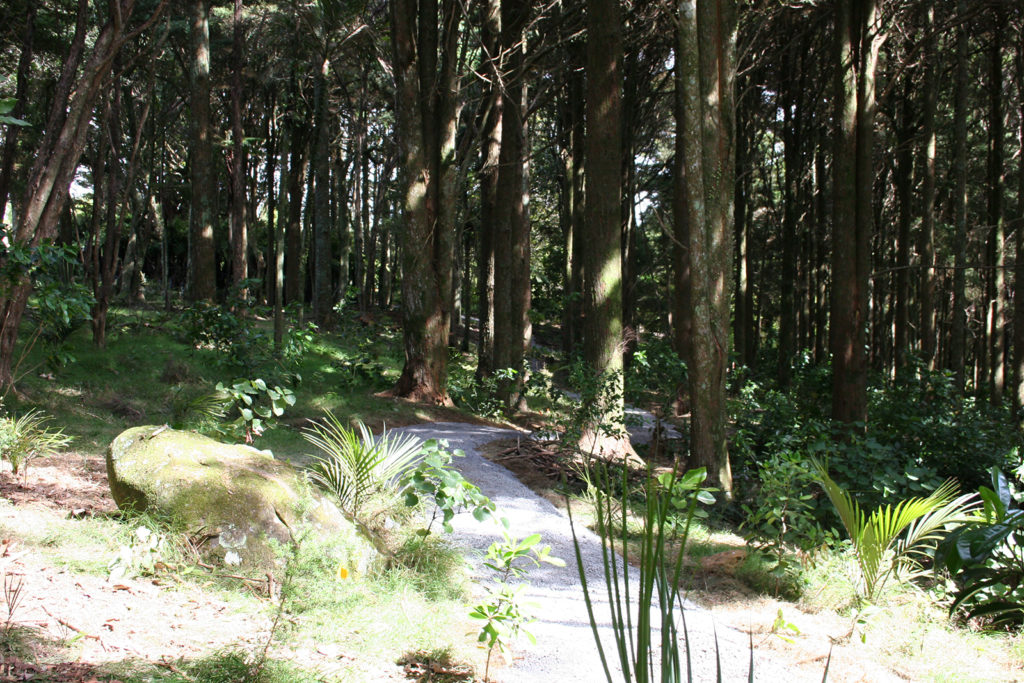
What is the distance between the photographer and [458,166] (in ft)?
42.5

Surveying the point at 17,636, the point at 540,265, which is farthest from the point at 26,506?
the point at 540,265

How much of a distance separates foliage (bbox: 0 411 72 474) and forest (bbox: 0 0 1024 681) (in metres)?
0.04

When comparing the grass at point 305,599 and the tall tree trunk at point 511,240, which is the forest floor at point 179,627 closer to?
the grass at point 305,599

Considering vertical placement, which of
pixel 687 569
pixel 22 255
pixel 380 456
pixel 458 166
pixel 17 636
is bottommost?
pixel 687 569

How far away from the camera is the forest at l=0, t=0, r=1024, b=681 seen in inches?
210

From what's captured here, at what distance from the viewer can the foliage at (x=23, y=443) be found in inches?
218

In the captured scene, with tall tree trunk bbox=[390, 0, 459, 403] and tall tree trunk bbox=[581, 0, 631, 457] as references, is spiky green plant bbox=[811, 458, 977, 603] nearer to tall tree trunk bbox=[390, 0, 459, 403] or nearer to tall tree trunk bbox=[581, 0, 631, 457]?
tall tree trunk bbox=[581, 0, 631, 457]

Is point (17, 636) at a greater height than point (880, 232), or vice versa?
point (880, 232)

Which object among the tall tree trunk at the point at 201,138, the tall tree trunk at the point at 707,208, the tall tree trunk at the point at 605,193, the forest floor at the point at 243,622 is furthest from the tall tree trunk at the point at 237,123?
the forest floor at the point at 243,622

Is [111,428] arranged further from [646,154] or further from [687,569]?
[646,154]

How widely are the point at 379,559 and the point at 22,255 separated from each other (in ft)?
12.9

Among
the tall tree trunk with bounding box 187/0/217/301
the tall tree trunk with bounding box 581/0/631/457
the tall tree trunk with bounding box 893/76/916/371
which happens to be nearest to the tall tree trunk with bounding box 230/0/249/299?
the tall tree trunk with bounding box 187/0/217/301

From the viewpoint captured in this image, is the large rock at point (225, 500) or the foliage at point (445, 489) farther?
the foliage at point (445, 489)

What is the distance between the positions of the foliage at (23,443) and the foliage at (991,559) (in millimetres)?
6997
